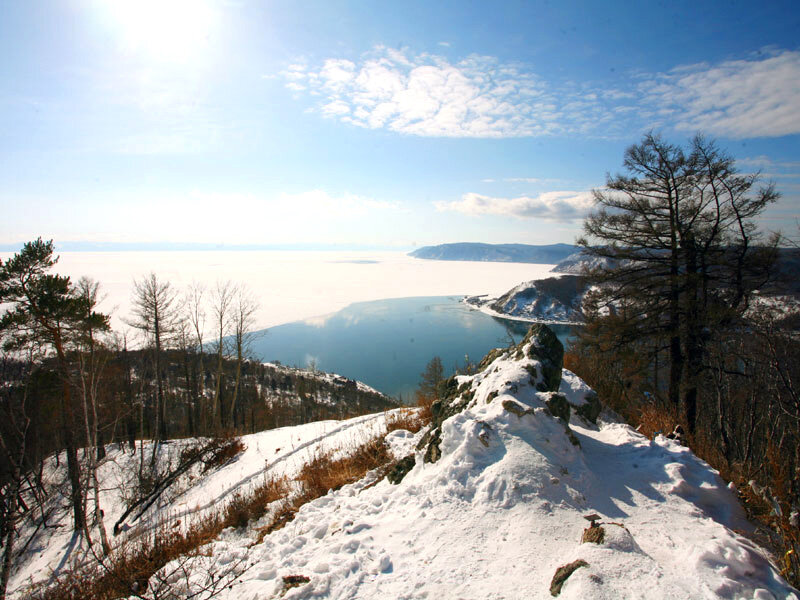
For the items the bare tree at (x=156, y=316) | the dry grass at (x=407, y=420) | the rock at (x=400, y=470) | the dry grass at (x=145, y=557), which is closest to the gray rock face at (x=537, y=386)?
Answer: the rock at (x=400, y=470)

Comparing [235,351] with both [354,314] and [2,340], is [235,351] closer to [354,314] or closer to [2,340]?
[2,340]

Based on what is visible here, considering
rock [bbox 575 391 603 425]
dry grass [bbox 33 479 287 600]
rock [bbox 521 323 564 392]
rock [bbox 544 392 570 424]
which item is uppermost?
rock [bbox 521 323 564 392]

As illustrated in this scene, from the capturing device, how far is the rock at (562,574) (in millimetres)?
2766

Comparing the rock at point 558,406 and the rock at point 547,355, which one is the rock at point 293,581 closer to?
the rock at point 558,406

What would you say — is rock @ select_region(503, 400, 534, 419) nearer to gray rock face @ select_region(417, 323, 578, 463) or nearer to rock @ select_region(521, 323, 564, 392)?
gray rock face @ select_region(417, 323, 578, 463)

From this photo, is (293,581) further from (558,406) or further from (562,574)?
(558,406)

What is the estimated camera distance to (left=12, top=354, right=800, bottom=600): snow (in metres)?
2.81

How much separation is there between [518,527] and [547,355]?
135 inches

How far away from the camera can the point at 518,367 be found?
19.2 feet

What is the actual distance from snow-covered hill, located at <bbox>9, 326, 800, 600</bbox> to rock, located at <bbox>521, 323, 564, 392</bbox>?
160 millimetres

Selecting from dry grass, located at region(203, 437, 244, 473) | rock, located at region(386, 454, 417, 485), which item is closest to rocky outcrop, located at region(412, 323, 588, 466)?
rock, located at region(386, 454, 417, 485)

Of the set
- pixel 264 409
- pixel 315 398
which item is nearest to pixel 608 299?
pixel 264 409

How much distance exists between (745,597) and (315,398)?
49.0 metres

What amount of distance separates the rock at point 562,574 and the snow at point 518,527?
0.20 ft
